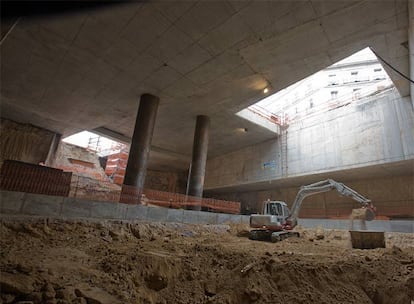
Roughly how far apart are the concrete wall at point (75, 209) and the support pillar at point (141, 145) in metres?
2.31

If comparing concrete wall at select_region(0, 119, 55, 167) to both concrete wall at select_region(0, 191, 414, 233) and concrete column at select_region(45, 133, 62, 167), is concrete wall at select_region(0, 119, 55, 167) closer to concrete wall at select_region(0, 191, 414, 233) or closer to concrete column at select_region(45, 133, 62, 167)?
concrete column at select_region(45, 133, 62, 167)

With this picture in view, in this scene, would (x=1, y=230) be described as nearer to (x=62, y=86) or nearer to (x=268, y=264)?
(x=268, y=264)

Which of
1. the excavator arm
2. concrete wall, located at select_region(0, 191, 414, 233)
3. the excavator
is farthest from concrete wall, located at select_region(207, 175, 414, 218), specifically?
the excavator arm

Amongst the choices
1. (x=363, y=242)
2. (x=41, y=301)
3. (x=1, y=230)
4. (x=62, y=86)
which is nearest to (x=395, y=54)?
(x=363, y=242)

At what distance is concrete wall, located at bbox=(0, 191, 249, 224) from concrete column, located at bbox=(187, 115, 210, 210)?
4.11m

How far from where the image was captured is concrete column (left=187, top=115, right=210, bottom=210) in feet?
50.0

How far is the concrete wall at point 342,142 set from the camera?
13.0m

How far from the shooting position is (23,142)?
1808 centimetres

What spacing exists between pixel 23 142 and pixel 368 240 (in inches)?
905

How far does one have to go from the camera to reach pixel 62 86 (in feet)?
43.7

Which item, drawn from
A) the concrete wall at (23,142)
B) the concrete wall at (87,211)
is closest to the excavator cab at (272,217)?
the concrete wall at (87,211)

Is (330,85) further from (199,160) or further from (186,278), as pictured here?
(186,278)

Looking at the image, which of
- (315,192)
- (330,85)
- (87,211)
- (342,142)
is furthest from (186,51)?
(330,85)

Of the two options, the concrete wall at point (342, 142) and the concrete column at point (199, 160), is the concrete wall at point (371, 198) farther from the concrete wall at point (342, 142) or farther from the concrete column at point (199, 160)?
the concrete column at point (199, 160)
